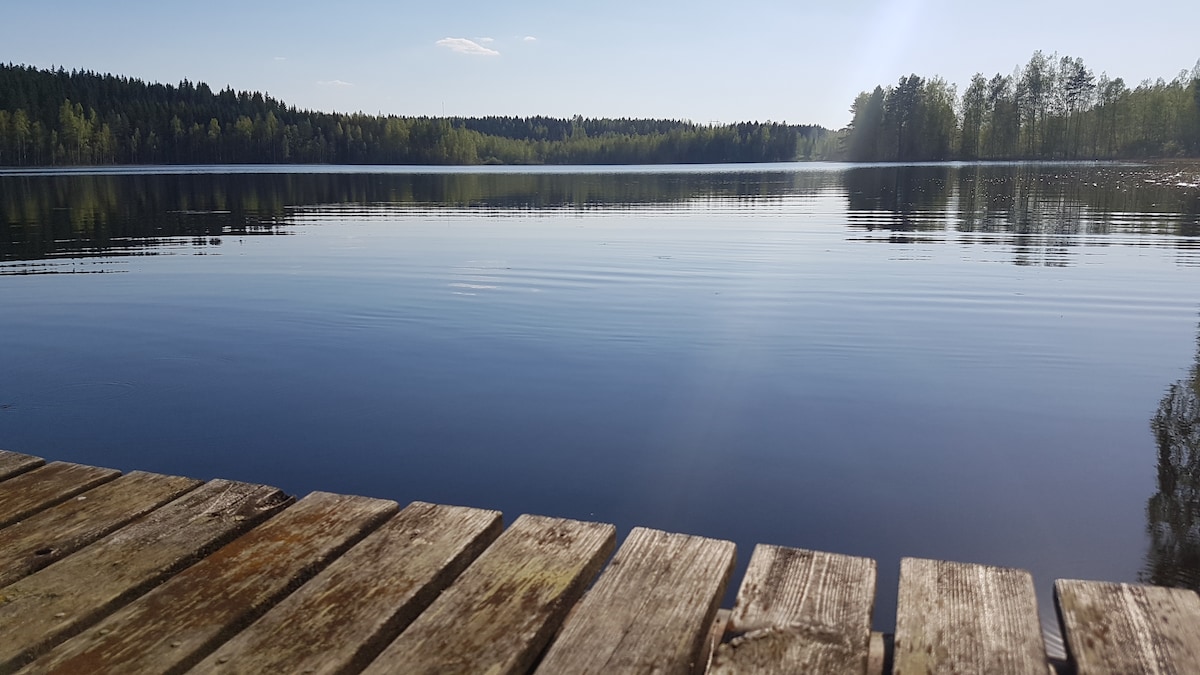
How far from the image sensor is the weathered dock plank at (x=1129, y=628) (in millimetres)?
2264

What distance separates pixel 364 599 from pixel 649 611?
92cm

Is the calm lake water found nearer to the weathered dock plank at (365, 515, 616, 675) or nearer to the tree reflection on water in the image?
the tree reflection on water

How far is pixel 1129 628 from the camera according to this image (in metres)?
2.43

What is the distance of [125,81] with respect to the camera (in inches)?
7687

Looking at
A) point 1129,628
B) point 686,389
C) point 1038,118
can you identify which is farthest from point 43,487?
point 1038,118

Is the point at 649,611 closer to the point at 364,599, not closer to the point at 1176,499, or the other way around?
the point at 364,599

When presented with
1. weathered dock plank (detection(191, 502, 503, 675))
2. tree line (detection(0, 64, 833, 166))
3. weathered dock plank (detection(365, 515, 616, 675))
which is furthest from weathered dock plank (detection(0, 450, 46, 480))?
tree line (detection(0, 64, 833, 166))

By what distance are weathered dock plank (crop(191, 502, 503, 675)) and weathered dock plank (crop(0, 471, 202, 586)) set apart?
1.07m

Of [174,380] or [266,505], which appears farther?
[174,380]

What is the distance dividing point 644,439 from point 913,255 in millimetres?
12961

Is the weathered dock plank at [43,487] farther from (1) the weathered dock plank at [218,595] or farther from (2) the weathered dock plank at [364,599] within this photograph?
(2) the weathered dock plank at [364,599]

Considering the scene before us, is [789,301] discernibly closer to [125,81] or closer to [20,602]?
[20,602]

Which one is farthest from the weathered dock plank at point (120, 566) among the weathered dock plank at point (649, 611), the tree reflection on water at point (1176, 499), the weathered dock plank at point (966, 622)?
the tree reflection on water at point (1176, 499)

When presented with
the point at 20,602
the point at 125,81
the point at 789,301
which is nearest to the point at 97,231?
the point at 789,301
